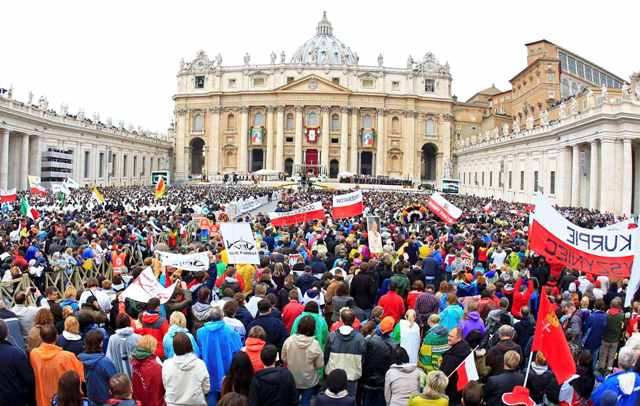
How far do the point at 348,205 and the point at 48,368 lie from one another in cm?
1573

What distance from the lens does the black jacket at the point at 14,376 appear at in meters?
6.07

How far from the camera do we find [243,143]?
307 ft

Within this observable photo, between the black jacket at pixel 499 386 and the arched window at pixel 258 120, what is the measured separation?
89691mm

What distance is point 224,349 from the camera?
7.52m

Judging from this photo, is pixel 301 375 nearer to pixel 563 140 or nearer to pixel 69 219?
pixel 69 219

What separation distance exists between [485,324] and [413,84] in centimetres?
8947

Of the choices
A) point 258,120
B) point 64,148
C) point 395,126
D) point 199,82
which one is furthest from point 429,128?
point 64,148

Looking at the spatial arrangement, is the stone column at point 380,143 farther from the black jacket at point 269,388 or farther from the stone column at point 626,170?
the black jacket at point 269,388

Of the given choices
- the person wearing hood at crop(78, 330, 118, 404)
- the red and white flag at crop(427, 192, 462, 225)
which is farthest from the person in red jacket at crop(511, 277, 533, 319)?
the red and white flag at crop(427, 192, 462, 225)

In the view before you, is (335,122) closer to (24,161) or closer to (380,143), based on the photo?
(380,143)

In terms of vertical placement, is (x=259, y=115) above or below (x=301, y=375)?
above

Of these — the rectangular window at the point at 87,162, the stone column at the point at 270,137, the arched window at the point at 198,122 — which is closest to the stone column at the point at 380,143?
the stone column at the point at 270,137

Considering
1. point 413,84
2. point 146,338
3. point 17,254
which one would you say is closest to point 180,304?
point 146,338

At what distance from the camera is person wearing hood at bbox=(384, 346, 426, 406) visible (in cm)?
675
